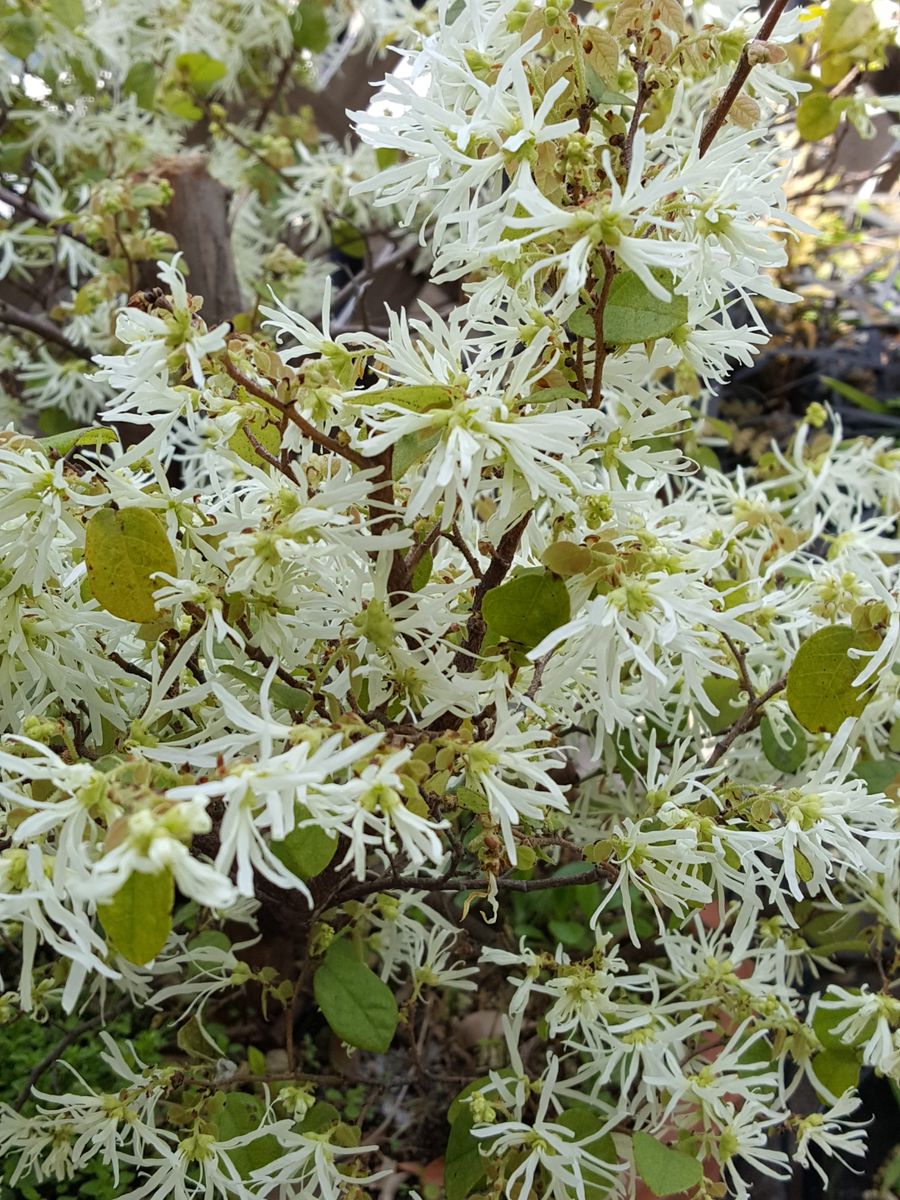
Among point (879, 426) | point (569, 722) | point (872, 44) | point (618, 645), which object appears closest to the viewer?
point (618, 645)

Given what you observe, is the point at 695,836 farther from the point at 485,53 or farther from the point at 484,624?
the point at 485,53

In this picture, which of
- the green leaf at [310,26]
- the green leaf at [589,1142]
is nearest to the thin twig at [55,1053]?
the green leaf at [589,1142]

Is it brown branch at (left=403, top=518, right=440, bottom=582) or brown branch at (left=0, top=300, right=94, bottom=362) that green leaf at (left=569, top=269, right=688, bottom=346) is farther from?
brown branch at (left=0, top=300, right=94, bottom=362)

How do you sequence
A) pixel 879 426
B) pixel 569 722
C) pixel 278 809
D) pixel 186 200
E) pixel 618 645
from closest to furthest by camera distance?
pixel 278 809 < pixel 618 645 < pixel 569 722 < pixel 186 200 < pixel 879 426

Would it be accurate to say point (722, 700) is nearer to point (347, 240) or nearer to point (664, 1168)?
point (664, 1168)

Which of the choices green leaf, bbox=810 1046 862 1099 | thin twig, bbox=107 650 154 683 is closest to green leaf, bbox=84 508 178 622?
thin twig, bbox=107 650 154 683

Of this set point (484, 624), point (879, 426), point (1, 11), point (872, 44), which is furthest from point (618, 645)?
point (879, 426)

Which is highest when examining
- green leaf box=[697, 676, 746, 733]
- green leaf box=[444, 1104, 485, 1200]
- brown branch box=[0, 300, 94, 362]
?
green leaf box=[697, 676, 746, 733]
